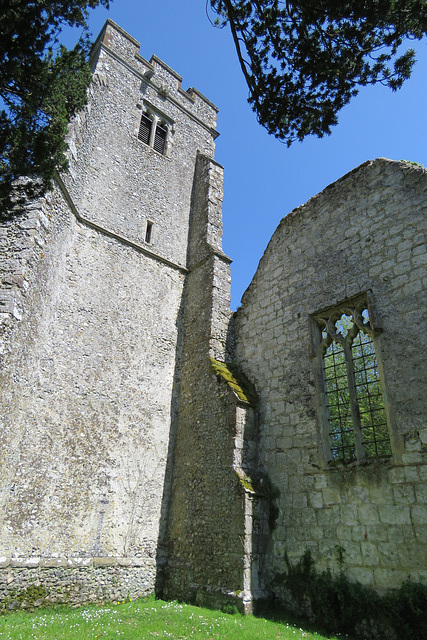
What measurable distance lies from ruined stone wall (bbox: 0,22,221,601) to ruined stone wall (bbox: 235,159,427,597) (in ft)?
7.93

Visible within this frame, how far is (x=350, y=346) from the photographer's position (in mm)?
6840

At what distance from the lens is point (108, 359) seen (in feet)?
27.6

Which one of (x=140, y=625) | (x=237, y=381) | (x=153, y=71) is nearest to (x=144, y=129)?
(x=153, y=71)

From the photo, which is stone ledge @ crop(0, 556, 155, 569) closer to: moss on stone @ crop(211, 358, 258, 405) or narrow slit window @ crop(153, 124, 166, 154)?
moss on stone @ crop(211, 358, 258, 405)

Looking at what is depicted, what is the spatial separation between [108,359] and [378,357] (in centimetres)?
527

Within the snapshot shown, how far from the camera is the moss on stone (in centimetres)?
784

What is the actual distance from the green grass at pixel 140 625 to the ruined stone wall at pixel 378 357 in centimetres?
110

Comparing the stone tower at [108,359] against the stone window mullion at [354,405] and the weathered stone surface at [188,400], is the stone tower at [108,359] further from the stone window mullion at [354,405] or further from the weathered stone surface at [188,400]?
the stone window mullion at [354,405]

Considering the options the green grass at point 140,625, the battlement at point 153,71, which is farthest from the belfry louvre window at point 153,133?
the green grass at point 140,625

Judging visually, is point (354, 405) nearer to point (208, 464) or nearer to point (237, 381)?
point (237, 381)

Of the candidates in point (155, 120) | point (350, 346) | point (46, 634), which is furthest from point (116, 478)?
point (155, 120)

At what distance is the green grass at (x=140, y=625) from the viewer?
4.82 metres

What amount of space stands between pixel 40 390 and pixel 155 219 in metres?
5.77

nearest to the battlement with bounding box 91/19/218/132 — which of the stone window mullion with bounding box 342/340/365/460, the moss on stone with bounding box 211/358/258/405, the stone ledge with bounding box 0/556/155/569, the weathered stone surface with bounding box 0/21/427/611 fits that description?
the weathered stone surface with bounding box 0/21/427/611
